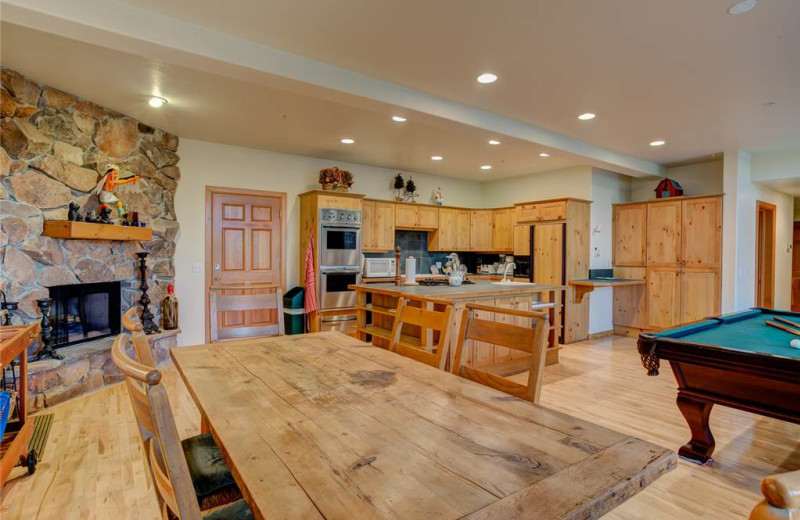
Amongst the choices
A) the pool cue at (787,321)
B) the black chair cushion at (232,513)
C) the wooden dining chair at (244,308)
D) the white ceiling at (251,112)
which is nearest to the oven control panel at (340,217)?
the white ceiling at (251,112)

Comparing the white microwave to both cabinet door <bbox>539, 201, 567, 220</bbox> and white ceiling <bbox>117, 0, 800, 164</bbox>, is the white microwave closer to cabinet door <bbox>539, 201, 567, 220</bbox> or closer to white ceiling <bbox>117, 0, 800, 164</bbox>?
cabinet door <bbox>539, 201, 567, 220</bbox>

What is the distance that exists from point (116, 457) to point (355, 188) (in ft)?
15.0

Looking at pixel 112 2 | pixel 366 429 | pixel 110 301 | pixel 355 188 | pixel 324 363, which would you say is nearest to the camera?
pixel 366 429

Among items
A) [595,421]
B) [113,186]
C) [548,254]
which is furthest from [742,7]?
[113,186]

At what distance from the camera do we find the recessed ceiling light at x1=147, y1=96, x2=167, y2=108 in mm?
3682

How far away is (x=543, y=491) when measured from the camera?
801 millimetres

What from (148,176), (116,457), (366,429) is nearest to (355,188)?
(148,176)

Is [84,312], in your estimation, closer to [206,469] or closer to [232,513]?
[206,469]

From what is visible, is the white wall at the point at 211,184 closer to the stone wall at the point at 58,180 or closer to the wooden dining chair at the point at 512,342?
the stone wall at the point at 58,180

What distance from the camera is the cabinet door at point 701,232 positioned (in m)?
5.50

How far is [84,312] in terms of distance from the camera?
395cm

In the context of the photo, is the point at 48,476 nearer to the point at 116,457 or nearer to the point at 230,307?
the point at 116,457

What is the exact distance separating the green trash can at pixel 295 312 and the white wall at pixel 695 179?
570 cm

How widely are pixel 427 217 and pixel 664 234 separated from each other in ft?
11.9
